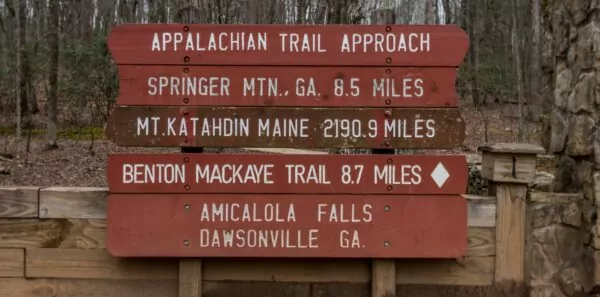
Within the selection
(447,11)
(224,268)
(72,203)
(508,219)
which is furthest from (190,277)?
(447,11)

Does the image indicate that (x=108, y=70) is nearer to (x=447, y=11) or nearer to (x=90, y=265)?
(x=90, y=265)

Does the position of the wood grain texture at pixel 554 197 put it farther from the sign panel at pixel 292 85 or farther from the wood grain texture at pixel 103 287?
the wood grain texture at pixel 103 287

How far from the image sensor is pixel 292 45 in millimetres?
3885

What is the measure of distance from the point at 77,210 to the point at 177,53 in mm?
1234

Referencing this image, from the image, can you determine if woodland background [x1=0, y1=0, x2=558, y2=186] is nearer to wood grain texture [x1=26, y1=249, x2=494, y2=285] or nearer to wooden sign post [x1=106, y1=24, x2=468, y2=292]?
wooden sign post [x1=106, y1=24, x2=468, y2=292]

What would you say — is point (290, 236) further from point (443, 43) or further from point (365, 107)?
point (443, 43)

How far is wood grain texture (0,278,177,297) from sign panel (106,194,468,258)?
28 centimetres

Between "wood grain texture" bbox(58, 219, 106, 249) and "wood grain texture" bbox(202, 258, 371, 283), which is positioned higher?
"wood grain texture" bbox(58, 219, 106, 249)

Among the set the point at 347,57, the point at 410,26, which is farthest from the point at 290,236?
the point at 410,26

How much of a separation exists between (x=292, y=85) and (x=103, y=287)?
1824 mm

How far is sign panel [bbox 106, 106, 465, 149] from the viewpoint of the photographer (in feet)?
12.6

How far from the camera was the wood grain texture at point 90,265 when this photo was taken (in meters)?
4.04

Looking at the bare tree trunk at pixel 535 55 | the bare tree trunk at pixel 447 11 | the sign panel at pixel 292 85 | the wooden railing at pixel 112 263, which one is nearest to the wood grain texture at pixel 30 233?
the wooden railing at pixel 112 263

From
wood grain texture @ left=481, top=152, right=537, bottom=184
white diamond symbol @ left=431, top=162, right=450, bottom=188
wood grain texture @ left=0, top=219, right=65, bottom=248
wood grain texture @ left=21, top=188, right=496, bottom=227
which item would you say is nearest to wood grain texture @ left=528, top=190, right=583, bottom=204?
wood grain texture @ left=481, top=152, right=537, bottom=184
